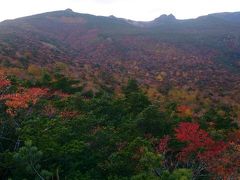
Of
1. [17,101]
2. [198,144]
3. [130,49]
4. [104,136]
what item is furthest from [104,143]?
[130,49]

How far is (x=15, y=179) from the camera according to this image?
59.2ft

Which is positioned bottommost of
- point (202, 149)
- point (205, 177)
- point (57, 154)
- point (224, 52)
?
point (224, 52)

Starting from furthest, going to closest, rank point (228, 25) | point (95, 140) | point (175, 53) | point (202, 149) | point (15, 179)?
point (228, 25) → point (175, 53) → point (202, 149) → point (95, 140) → point (15, 179)

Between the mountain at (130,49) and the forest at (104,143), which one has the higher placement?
the forest at (104,143)

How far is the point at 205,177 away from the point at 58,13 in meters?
163

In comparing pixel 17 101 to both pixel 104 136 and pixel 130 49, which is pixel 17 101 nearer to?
pixel 104 136

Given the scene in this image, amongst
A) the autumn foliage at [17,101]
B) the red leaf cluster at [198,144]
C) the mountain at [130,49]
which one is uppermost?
the autumn foliage at [17,101]

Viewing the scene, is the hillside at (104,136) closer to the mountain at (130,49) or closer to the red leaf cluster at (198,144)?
the red leaf cluster at (198,144)

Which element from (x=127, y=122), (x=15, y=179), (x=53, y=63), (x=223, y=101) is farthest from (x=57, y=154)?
(x=53, y=63)

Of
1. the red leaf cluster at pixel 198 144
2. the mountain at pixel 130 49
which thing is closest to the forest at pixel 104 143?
the red leaf cluster at pixel 198 144

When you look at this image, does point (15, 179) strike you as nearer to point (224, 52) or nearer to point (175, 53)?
point (175, 53)

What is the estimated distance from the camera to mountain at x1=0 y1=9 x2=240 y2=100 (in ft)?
247

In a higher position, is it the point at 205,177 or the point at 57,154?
the point at 57,154

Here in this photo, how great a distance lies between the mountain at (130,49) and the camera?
2970 inches
